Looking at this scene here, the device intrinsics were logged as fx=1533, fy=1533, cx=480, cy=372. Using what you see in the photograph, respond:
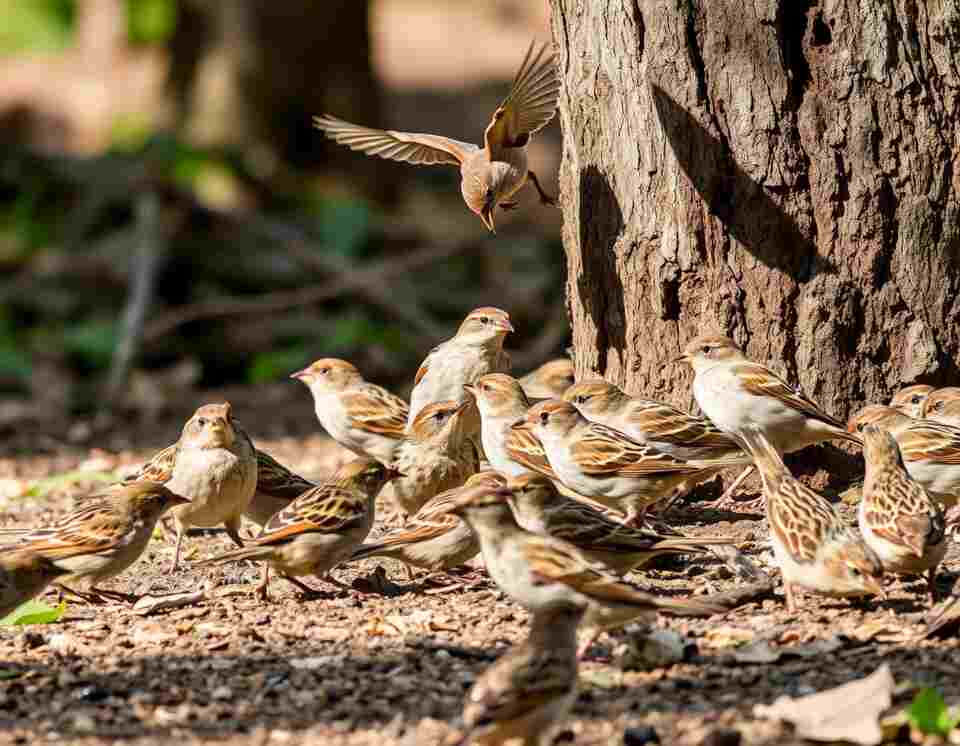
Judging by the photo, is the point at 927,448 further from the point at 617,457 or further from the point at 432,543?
the point at 432,543

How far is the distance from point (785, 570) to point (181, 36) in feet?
47.6

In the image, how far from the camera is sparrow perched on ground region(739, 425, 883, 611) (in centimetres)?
659

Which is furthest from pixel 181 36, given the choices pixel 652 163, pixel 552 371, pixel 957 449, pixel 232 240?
pixel 957 449

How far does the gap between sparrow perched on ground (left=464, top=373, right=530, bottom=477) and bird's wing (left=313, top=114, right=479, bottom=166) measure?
1609 millimetres

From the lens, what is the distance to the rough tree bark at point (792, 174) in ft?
26.8

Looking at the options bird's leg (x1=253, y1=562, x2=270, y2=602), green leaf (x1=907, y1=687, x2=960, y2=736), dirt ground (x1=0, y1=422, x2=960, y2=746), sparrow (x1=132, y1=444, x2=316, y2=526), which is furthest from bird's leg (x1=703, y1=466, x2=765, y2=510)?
green leaf (x1=907, y1=687, x2=960, y2=736)

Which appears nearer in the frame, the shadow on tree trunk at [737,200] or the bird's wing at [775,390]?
the bird's wing at [775,390]

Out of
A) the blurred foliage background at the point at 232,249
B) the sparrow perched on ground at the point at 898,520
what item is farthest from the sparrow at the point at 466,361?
the blurred foliage background at the point at 232,249

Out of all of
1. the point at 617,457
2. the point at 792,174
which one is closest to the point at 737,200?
the point at 792,174

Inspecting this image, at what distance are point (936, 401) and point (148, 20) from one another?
17237 mm

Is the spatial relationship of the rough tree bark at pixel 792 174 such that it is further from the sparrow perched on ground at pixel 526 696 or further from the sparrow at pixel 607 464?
the sparrow perched on ground at pixel 526 696

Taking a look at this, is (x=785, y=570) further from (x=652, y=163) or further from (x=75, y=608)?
(x=75, y=608)

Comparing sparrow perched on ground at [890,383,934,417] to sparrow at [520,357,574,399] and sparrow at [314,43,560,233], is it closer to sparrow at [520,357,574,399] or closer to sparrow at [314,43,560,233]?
sparrow at [314,43,560,233]

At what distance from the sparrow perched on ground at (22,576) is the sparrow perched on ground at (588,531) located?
7.31ft
